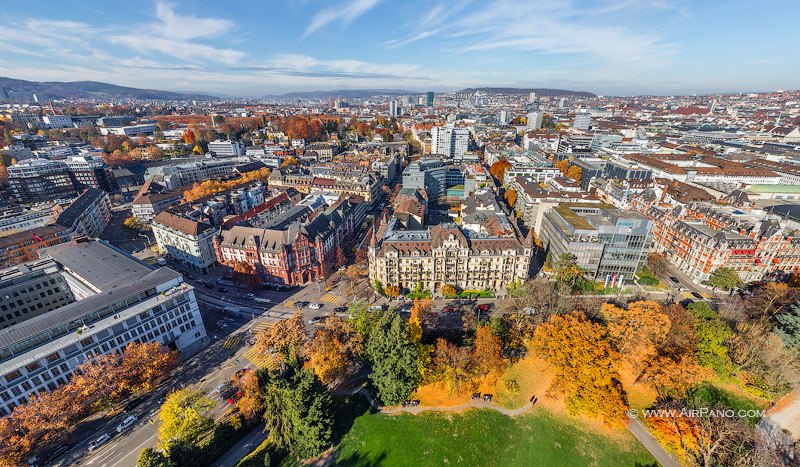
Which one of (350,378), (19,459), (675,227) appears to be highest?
(675,227)

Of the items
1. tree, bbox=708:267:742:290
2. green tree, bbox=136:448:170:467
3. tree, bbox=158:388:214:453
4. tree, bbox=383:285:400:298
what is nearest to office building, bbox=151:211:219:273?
tree, bbox=383:285:400:298

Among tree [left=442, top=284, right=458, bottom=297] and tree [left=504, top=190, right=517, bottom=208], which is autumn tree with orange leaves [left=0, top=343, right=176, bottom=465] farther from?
tree [left=504, top=190, right=517, bottom=208]

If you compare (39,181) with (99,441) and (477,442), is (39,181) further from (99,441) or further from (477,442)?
(477,442)

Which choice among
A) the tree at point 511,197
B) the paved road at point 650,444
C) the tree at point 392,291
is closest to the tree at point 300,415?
the tree at point 392,291

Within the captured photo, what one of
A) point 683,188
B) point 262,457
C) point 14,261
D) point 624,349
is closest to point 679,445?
point 624,349

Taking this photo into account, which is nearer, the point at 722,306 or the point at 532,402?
the point at 532,402

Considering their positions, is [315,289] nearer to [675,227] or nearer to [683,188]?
[675,227]
